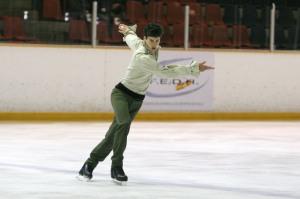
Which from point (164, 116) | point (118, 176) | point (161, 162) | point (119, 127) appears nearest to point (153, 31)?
point (119, 127)

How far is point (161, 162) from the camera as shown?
342 inches

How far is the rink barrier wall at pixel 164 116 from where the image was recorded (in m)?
14.6

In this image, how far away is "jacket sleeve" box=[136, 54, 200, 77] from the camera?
6.36 m

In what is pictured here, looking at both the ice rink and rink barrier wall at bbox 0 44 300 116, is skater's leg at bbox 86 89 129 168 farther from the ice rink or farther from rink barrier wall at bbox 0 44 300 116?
rink barrier wall at bbox 0 44 300 116

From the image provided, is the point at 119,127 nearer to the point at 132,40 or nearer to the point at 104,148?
the point at 104,148

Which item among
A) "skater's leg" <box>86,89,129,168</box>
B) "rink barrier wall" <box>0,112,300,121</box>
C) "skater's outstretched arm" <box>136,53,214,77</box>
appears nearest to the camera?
"skater's outstretched arm" <box>136,53,214,77</box>

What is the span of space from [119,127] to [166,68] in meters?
0.71

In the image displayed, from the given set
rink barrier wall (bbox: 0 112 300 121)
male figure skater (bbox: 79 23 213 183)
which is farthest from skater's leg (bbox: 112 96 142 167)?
rink barrier wall (bbox: 0 112 300 121)

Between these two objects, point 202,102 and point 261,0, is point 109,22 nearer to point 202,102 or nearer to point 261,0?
point 202,102

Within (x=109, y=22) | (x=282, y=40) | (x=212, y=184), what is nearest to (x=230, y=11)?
(x=282, y=40)

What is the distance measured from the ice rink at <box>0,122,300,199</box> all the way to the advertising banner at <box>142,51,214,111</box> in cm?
160

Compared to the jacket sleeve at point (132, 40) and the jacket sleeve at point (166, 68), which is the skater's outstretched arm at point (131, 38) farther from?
the jacket sleeve at point (166, 68)

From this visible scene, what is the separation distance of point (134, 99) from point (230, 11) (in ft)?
34.1

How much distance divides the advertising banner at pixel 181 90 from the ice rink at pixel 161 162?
63.1 inches
